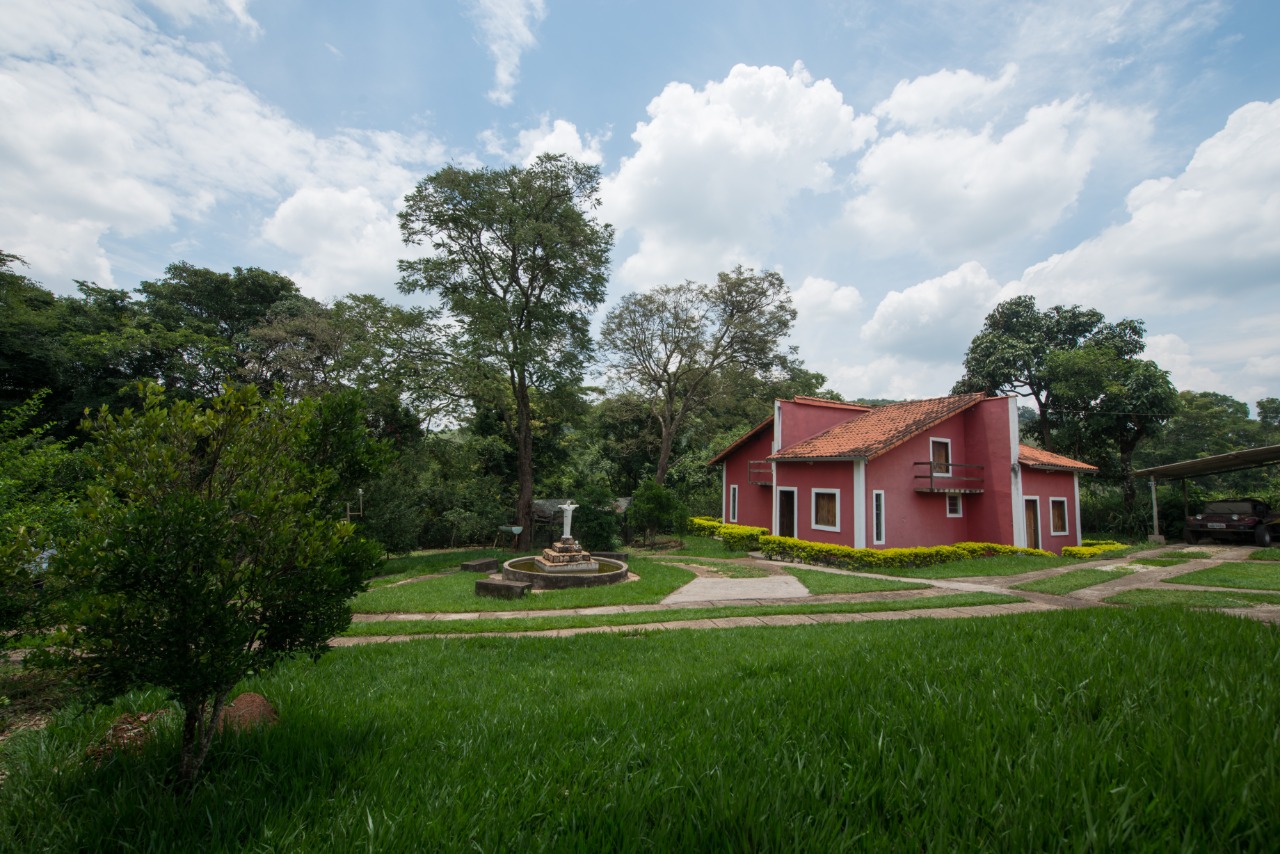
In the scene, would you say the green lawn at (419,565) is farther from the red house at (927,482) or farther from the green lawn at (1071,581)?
the green lawn at (1071,581)

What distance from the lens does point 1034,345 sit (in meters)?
29.1

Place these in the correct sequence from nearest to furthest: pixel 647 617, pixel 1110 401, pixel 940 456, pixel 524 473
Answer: pixel 647 617, pixel 940 456, pixel 524 473, pixel 1110 401

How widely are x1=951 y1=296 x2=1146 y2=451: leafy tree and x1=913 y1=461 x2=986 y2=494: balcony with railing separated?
1206 cm

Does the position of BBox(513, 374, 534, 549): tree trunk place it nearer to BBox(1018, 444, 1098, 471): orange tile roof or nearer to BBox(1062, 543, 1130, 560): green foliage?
BBox(1018, 444, 1098, 471): orange tile roof

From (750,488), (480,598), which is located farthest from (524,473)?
(750,488)

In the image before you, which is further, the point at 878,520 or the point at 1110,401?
the point at 1110,401

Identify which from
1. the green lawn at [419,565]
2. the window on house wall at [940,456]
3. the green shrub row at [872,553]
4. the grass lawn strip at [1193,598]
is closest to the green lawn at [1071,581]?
the grass lawn strip at [1193,598]

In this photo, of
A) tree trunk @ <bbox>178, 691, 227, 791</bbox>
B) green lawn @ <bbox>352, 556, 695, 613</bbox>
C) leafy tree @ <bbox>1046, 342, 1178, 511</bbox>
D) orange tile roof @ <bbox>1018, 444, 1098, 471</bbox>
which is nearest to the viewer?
tree trunk @ <bbox>178, 691, 227, 791</bbox>

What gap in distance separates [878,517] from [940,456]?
396cm

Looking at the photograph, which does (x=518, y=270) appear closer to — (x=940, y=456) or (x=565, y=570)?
(x=565, y=570)

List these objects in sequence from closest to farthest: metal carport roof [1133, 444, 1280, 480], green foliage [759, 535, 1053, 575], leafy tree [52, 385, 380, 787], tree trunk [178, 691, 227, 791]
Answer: leafy tree [52, 385, 380, 787] → tree trunk [178, 691, 227, 791] → green foliage [759, 535, 1053, 575] → metal carport roof [1133, 444, 1280, 480]

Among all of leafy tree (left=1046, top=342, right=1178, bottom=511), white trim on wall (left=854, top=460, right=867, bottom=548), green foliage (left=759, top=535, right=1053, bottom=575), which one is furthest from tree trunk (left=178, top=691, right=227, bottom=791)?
leafy tree (left=1046, top=342, right=1178, bottom=511)

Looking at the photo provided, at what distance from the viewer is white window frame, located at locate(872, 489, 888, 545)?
17062mm

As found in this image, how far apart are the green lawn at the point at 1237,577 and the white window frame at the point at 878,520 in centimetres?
652
